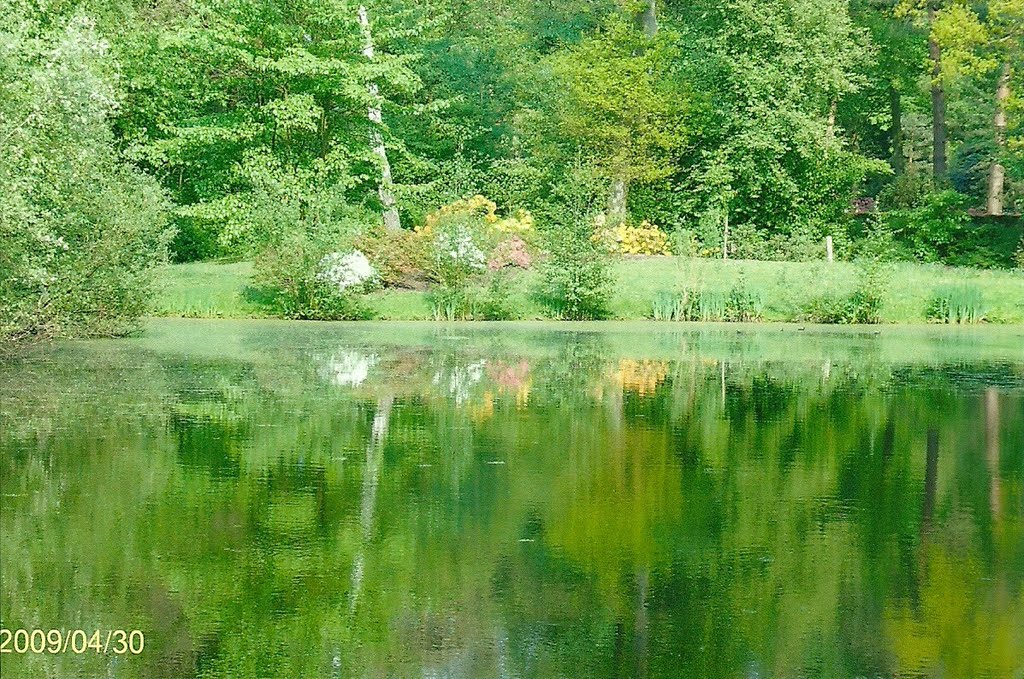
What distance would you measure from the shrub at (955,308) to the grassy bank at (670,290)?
0.51ft

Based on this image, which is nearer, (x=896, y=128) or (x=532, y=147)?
(x=532, y=147)

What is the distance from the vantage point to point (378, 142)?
111 feet

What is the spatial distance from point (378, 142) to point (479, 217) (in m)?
7.29

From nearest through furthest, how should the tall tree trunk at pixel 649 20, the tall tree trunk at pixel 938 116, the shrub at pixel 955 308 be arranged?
the shrub at pixel 955 308, the tall tree trunk at pixel 649 20, the tall tree trunk at pixel 938 116

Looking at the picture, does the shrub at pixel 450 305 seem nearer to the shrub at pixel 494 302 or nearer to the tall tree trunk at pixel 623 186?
the shrub at pixel 494 302

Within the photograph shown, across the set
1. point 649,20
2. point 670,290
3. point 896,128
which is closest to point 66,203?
point 670,290

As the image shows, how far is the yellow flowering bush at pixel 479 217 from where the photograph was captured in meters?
27.2

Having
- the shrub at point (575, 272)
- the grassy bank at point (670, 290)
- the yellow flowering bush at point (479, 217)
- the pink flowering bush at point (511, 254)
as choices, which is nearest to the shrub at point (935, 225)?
the grassy bank at point (670, 290)

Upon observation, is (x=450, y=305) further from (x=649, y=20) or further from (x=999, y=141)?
(x=999, y=141)

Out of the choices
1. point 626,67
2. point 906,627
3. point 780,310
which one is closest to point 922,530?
point 906,627

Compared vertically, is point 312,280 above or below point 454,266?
below

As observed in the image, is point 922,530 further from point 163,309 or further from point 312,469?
point 163,309

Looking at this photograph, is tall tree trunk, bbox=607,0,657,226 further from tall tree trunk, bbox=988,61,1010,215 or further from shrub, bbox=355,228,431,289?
tall tree trunk, bbox=988,61,1010,215

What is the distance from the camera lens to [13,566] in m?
7.54
